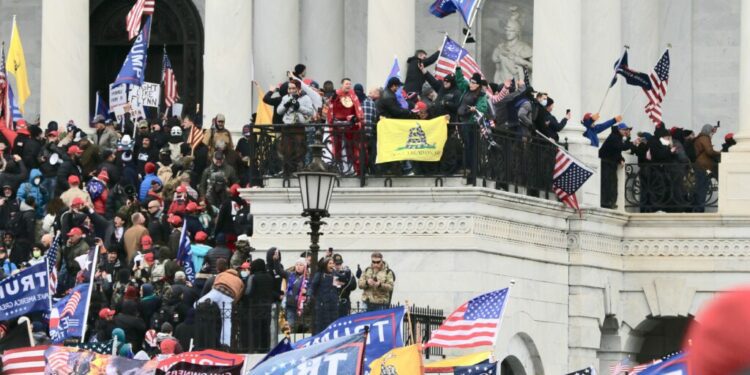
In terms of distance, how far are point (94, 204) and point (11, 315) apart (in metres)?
8.68

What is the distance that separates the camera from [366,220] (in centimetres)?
3297

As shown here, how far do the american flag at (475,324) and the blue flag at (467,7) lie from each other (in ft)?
29.8

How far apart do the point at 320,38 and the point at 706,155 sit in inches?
377

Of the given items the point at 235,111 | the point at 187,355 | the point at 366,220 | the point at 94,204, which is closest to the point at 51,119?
the point at 235,111

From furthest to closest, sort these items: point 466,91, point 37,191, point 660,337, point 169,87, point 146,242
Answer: point 169,87
point 660,337
point 37,191
point 146,242
point 466,91

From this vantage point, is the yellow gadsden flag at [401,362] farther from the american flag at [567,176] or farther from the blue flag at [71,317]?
the american flag at [567,176]

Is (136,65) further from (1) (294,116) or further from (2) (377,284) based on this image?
(2) (377,284)

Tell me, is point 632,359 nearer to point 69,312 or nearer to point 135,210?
point 135,210

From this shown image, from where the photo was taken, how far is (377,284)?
29.4 meters

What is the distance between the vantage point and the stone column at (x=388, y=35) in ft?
125

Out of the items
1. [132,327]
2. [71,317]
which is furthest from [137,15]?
[71,317]

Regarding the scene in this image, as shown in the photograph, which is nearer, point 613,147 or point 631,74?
point 631,74

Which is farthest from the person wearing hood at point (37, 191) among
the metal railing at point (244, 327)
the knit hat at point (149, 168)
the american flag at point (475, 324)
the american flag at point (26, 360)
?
the american flag at point (26, 360)

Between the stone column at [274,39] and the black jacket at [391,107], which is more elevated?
the stone column at [274,39]
